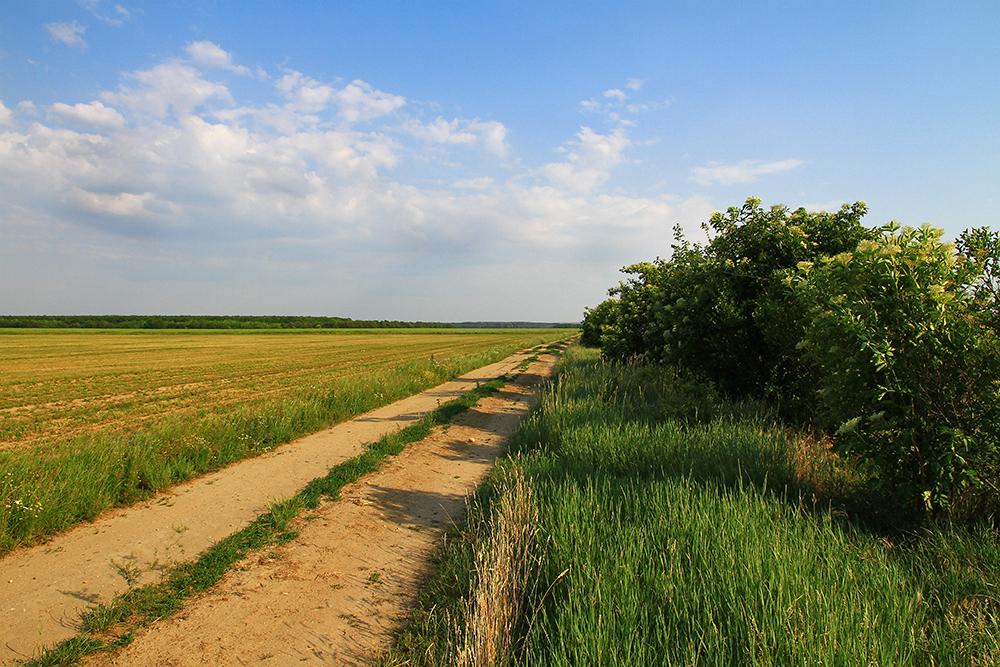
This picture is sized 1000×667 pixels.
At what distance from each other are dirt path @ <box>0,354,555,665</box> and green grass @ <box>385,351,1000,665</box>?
2.15 feet

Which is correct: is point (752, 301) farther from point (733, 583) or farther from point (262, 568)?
point (262, 568)

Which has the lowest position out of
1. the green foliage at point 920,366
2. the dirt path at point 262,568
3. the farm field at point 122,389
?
the farm field at point 122,389

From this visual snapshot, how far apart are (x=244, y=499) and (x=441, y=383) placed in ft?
51.9

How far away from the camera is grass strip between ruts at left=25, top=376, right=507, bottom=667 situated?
376 centimetres

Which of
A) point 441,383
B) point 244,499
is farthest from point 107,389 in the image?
point 244,499

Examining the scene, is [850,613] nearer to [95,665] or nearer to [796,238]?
[95,665]

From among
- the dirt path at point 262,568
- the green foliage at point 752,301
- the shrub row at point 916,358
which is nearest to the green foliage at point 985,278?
the shrub row at point 916,358

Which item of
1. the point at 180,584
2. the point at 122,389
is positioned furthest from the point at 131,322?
the point at 180,584

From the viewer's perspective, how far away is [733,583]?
9.95ft

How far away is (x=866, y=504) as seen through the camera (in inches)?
190

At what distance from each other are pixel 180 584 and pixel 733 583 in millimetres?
4893

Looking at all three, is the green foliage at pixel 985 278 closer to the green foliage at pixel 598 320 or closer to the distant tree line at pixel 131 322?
the green foliage at pixel 598 320

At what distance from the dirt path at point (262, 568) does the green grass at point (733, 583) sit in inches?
25.8

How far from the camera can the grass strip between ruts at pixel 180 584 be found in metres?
3.76
